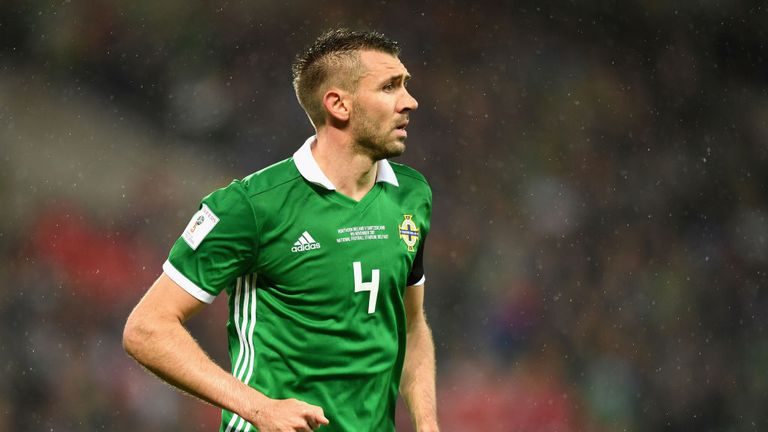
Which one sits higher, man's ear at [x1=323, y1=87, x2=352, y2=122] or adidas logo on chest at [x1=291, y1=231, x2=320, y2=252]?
man's ear at [x1=323, y1=87, x2=352, y2=122]

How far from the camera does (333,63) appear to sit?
2600 mm

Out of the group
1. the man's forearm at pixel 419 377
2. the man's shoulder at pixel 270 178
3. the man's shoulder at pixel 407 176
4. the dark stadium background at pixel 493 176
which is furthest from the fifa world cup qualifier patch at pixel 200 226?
the dark stadium background at pixel 493 176

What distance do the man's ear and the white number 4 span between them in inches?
14.6

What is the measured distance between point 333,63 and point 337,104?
0.11 m

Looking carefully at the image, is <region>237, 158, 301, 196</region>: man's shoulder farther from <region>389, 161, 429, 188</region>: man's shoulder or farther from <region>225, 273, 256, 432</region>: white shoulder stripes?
<region>389, 161, 429, 188</region>: man's shoulder

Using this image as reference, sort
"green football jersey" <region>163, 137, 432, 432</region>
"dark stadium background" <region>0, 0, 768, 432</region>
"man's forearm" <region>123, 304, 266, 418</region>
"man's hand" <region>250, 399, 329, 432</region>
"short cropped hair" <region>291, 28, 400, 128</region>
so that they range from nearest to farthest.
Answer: "man's hand" <region>250, 399, 329, 432</region> → "man's forearm" <region>123, 304, 266, 418</region> → "green football jersey" <region>163, 137, 432, 432</region> → "short cropped hair" <region>291, 28, 400, 128</region> → "dark stadium background" <region>0, 0, 768, 432</region>

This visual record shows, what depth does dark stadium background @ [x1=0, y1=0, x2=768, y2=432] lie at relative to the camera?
6.40 meters

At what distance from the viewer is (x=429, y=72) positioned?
261 inches

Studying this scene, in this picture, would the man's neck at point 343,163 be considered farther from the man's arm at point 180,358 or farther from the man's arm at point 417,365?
the man's arm at point 180,358

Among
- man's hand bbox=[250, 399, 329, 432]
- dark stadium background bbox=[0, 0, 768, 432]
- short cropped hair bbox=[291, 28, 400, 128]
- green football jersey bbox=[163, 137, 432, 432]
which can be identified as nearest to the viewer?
man's hand bbox=[250, 399, 329, 432]

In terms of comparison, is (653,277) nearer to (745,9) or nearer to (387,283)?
(745,9)

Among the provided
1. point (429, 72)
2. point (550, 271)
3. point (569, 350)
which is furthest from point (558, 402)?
point (429, 72)

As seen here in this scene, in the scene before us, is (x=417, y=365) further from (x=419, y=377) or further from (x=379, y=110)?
(x=379, y=110)

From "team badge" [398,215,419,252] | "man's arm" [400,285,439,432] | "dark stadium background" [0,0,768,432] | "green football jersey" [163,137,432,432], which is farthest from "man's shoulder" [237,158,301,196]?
"dark stadium background" [0,0,768,432]
